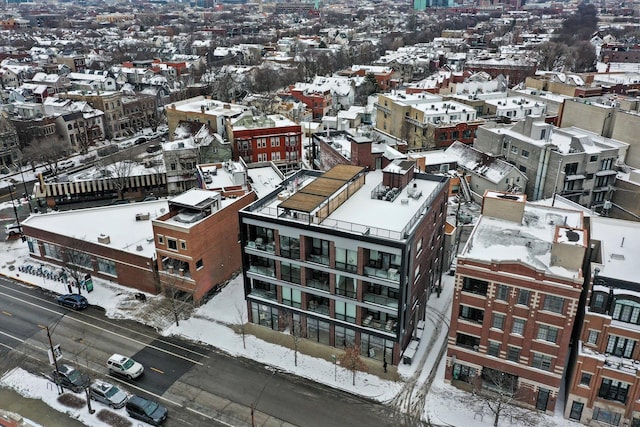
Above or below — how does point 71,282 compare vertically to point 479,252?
below

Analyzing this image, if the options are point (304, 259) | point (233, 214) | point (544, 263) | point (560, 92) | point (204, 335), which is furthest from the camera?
point (560, 92)

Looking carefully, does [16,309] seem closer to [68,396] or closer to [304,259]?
[68,396]

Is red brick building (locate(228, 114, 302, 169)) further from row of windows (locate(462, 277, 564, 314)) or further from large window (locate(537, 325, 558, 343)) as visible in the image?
large window (locate(537, 325, 558, 343))

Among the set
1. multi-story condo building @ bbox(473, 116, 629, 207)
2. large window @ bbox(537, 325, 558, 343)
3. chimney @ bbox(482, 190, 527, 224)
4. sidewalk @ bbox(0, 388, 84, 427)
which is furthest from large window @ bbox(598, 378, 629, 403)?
sidewalk @ bbox(0, 388, 84, 427)

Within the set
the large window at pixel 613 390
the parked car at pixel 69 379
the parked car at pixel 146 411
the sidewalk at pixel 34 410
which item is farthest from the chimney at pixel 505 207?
the sidewalk at pixel 34 410

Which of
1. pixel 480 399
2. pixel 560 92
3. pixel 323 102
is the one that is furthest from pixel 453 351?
pixel 323 102

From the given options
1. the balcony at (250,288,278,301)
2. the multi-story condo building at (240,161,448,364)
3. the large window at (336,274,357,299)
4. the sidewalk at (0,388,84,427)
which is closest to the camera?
the sidewalk at (0,388,84,427)

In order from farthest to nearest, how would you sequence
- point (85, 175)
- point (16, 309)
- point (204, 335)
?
point (85, 175) → point (16, 309) → point (204, 335)
